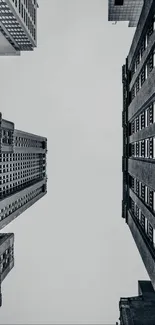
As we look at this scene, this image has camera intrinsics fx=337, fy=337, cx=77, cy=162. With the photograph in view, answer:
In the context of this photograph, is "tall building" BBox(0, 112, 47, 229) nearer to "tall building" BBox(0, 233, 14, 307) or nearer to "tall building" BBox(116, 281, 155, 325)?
"tall building" BBox(0, 233, 14, 307)

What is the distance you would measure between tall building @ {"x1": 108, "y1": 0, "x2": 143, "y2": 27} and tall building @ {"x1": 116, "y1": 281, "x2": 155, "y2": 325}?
265ft

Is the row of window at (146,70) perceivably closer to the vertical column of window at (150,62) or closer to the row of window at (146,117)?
the vertical column of window at (150,62)

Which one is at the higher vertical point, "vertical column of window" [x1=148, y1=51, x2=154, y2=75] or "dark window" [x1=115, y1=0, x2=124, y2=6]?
"dark window" [x1=115, y1=0, x2=124, y2=6]

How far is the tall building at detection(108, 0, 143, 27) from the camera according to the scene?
3794 inches

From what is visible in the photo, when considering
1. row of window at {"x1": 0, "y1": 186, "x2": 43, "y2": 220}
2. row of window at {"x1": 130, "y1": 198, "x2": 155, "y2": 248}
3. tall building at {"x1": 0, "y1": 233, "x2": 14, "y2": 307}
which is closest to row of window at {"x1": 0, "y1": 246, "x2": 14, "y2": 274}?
tall building at {"x1": 0, "y1": 233, "x2": 14, "y2": 307}

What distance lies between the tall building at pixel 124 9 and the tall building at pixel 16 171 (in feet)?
163

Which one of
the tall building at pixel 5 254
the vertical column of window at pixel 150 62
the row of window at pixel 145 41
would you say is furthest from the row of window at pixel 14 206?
the vertical column of window at pixel 150 62

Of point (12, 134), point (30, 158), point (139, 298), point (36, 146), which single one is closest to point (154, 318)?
point (139, 298)

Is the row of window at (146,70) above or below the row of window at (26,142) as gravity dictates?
above

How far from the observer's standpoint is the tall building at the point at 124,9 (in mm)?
96375

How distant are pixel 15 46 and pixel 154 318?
136920 mm

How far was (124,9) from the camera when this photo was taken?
10125 cm

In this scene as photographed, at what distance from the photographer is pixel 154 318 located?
7944 cm

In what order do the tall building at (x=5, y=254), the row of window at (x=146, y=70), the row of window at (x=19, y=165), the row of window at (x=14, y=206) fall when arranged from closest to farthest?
the row of window at (x=146, y=70) < the row of window at (x=14, y=206) < the tall building at (x=5, y=254) < the row of window at (x=19, y=165)
